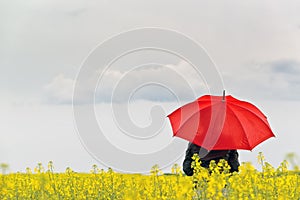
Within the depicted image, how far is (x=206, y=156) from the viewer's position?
865 cm

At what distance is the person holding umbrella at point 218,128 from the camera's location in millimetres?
8156

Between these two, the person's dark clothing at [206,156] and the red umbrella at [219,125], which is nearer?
the red umbrella at [219,125]

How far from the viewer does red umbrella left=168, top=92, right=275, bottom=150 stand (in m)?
8.15

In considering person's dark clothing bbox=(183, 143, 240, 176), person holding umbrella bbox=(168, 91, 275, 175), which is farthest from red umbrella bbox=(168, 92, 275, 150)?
person's dark clothing bbox=(183, 143, 240, 176)

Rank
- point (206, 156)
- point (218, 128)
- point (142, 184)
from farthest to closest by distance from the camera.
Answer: point (206, 156) < point (218, 128) < point (142, 184)

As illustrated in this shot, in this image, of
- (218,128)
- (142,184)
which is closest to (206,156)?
(218,128)

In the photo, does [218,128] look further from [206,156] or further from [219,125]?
[206,156]

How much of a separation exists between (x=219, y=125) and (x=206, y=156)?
0.65 metres

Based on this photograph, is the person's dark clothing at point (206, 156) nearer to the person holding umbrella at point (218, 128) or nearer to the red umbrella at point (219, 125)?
the person holding umbrella at point (218, 128)

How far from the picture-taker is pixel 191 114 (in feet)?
27.5

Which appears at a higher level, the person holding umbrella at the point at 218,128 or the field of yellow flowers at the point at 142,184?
the person holding umbrella at the point at 218,128

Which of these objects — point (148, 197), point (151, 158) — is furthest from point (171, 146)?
point (148, 197)

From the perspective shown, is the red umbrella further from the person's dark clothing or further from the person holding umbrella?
the person's dark clothing

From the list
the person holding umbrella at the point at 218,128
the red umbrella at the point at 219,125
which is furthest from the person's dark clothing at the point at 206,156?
the red umbrella at the point at 219,125
